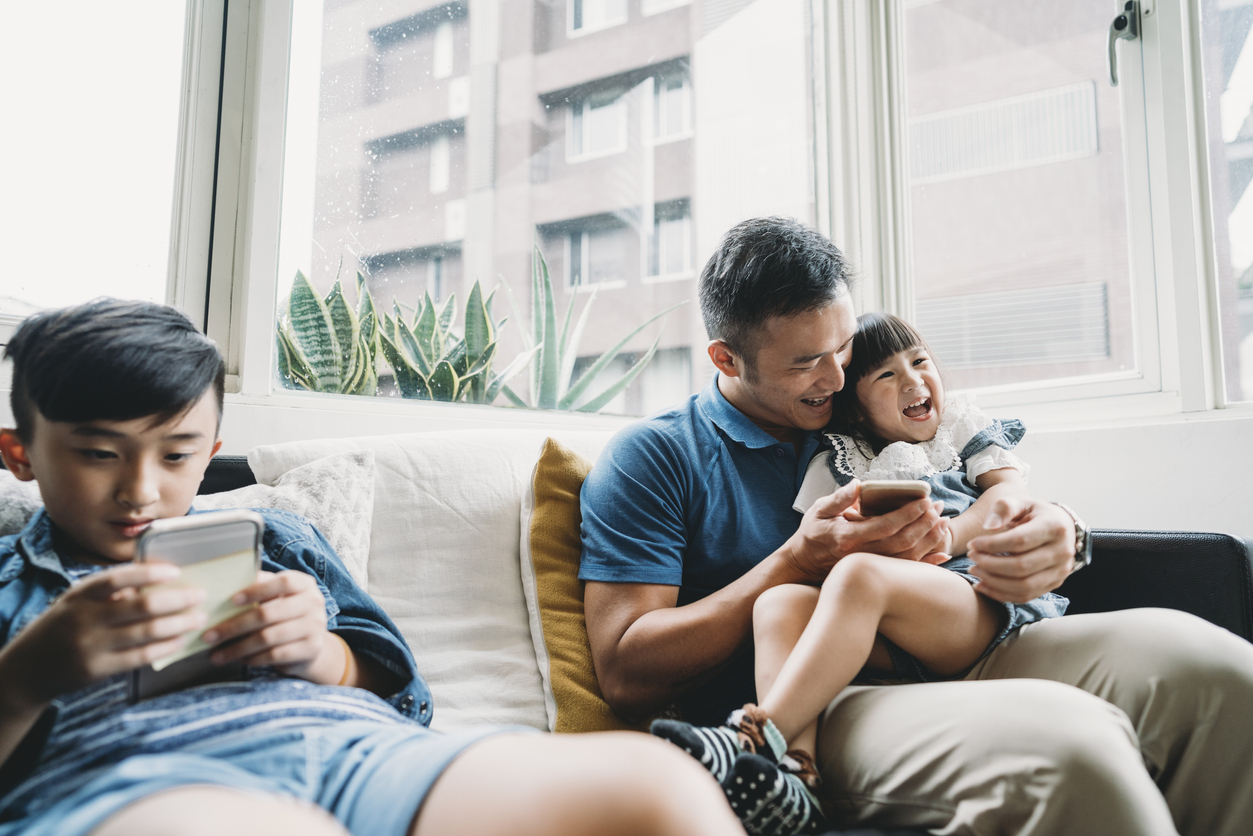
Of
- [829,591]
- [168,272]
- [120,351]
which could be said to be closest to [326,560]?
[120,351]

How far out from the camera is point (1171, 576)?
128 centimetres

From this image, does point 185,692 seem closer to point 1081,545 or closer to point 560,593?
point 560,593

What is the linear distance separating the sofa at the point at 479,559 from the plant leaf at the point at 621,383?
0.83 m

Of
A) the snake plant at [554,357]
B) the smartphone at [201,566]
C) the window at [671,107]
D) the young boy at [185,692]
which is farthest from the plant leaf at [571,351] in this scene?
the smartphone at [201,566]

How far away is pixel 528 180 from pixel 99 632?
1919 millimetres

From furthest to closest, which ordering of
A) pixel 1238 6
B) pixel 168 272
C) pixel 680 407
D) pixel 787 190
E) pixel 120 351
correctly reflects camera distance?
1. pixel 787 190
2. pixel 1238 6
3. pixel 168 272
4. pixel 680 407
5. pixel 120 351

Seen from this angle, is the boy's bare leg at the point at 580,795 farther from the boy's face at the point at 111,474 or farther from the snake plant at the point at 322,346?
the snake plant at the point at 322,346

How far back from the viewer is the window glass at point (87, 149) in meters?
1.49

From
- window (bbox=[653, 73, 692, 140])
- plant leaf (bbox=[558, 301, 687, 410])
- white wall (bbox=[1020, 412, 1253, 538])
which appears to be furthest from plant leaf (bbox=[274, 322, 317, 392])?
white wall (bbox=[1020, 412, 1253, 538])

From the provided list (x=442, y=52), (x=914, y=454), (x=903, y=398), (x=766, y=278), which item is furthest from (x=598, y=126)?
(x=914, y=454)

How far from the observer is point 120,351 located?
0.85 meters

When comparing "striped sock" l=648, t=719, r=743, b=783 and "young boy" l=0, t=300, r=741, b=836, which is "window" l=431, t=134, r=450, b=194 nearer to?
"young boy" l=0, t=300, r=741, b=836

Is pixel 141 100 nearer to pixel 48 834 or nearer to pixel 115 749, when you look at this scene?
pixel 115 749

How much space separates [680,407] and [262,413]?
2.74 ft
